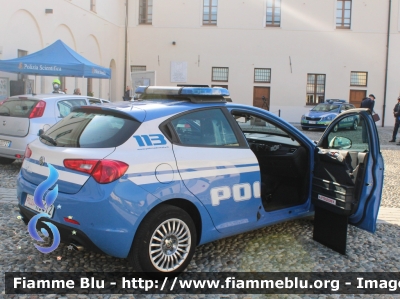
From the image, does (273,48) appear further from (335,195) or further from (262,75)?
(335,195)

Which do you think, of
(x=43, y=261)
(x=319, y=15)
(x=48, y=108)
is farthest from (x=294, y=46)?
(x=43, y=261)

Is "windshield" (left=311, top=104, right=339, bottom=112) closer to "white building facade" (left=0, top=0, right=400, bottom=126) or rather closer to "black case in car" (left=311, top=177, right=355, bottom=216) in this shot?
"white building facade" (left=0, top=0, right=400, bottom=126)

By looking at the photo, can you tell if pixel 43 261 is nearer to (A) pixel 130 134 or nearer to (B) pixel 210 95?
(A) pixel 130 134

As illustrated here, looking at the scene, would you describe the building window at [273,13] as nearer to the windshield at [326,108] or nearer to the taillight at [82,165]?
the windshield at [326,108]

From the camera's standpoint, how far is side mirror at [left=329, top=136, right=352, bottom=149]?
4895mm

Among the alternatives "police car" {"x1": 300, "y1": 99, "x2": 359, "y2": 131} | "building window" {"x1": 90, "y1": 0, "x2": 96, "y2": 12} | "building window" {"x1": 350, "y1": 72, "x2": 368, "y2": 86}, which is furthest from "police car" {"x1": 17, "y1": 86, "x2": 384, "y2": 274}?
"building window" {"x1": 350, "y1": 72, "x2": 368, "y2": 86}

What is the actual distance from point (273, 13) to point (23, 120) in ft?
74.4

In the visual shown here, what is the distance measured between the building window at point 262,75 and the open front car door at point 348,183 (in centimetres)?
2358

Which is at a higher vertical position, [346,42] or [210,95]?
[346,42]

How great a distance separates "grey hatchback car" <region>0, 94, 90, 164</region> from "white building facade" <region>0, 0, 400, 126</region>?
742 inches

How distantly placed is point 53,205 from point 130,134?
85 centimetres

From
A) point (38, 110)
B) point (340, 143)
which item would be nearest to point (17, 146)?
point (38, 110)

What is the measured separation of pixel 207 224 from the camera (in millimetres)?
4000

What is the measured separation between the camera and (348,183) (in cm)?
439
